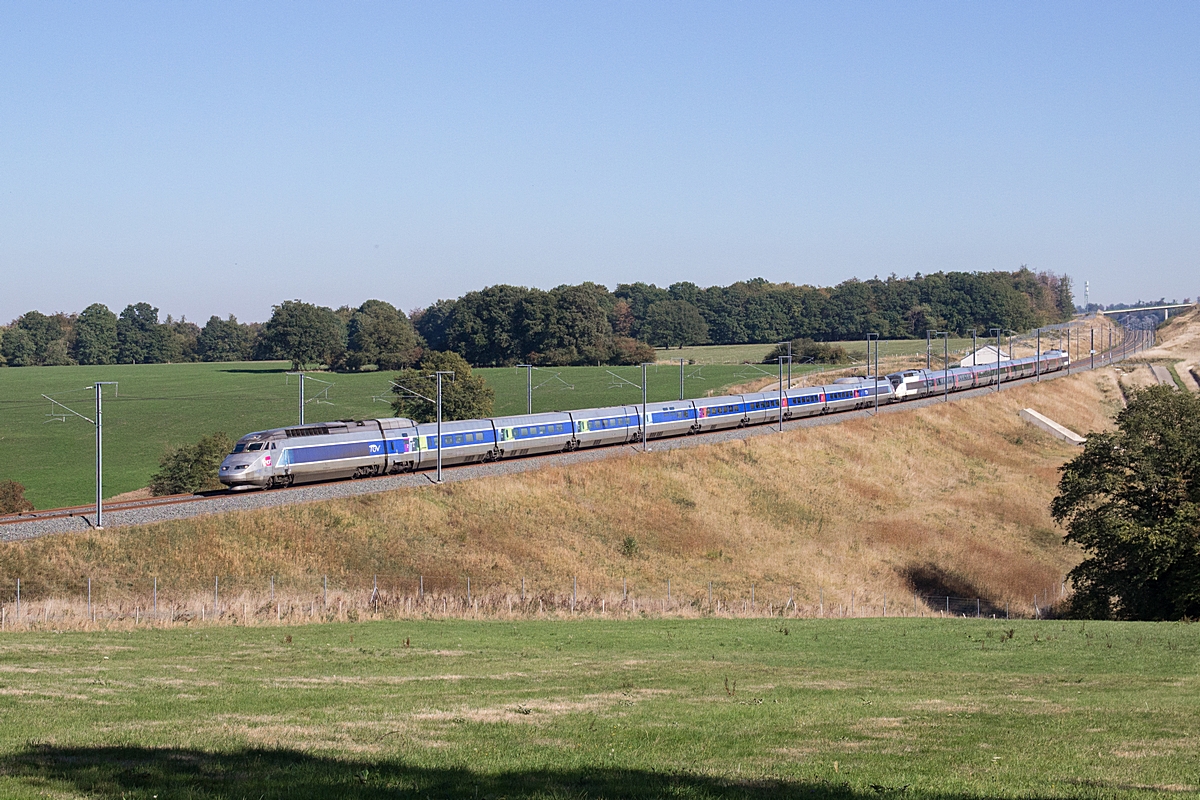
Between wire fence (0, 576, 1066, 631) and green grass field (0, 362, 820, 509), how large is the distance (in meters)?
40.2

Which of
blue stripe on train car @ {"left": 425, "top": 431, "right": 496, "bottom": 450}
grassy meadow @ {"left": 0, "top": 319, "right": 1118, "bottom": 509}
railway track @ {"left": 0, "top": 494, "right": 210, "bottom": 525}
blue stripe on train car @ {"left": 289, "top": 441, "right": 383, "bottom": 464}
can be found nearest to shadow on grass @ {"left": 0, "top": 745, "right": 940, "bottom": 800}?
railway track @ {"left": 0, "top": 494, "right": 210, "bottom": 525}

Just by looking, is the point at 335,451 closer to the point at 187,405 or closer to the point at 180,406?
the point at 180,406

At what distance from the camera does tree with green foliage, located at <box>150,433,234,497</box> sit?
3487 inches

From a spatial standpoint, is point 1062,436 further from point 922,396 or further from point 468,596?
point 468,596

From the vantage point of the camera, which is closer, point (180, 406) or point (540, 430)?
point (540, 430)

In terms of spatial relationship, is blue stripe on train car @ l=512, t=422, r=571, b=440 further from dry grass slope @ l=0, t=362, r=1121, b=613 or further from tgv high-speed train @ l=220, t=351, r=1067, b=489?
dry grass slope @ l=0, t=362, r=1121, b=613

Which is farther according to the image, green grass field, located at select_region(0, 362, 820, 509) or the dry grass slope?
green grass field, located at select_region(0, 362, 820, 509)

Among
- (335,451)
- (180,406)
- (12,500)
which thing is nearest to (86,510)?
(335,451)

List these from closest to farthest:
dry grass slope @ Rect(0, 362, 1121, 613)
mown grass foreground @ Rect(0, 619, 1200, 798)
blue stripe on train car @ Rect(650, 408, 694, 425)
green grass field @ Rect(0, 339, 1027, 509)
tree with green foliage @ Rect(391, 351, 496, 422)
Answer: mown grass foreground @ Rect(0, 619, 1200, 798) → dry grass slope @ Rect(0, 362, 1121, 613) → blue stripe on train car @ Rect(650, 408, 694, 425) → green grass field @ Rect(0, 339, 1027, 509) → tree with green foliage @ Rect(391, 351, 496, 422)

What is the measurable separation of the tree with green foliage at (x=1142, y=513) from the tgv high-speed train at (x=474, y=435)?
3426 centimetres

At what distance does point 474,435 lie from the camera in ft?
240

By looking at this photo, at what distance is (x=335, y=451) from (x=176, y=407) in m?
95.8

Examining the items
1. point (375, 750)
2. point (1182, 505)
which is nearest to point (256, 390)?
point (1182, 505)

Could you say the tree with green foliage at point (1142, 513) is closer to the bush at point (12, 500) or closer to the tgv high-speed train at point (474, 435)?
the tgv high-speed train at point (474, 435)
